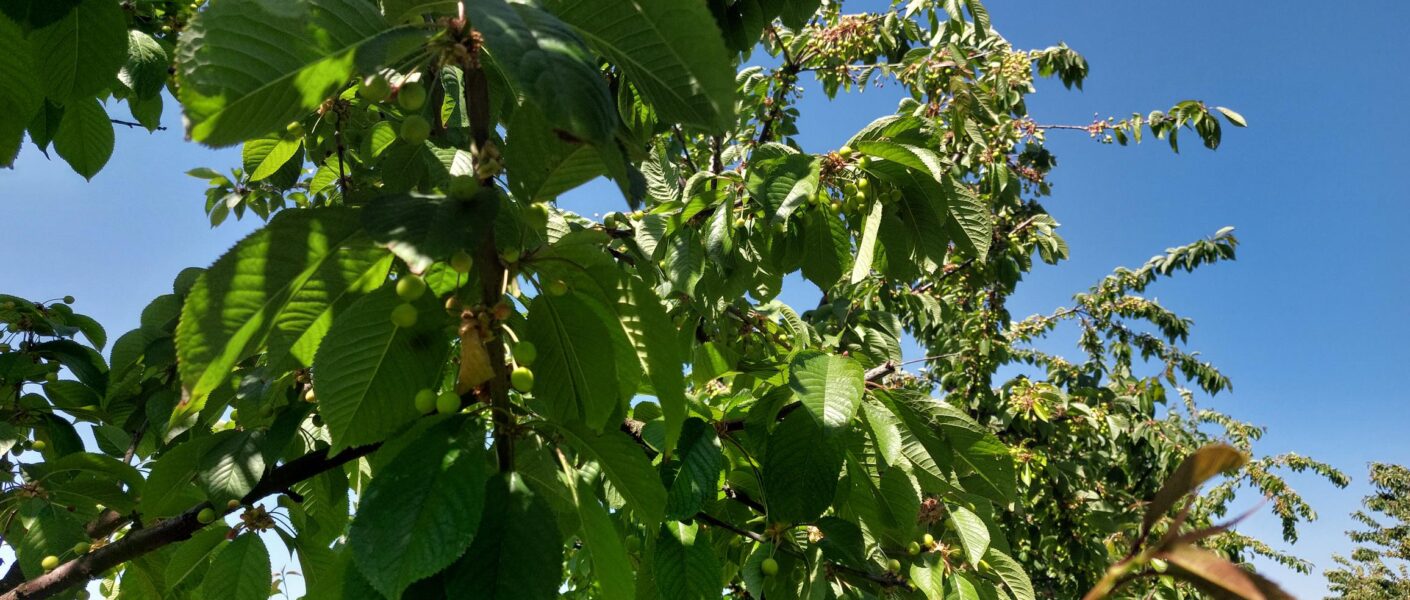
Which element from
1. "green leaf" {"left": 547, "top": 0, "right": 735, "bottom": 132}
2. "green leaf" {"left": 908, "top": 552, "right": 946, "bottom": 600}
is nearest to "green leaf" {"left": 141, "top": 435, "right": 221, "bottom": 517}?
"green leaf" {"left": 547, "top": 0, "right": 735, "bottom": 132}

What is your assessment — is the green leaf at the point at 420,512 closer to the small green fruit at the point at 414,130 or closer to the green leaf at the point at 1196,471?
the small green fruit at the point at 414,130

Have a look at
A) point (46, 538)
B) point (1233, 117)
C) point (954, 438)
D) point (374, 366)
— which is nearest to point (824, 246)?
point (954, 438)

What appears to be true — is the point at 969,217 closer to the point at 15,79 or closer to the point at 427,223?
the point at 427,223

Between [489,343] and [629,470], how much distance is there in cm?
28

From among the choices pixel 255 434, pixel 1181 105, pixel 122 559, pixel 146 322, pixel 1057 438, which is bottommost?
pixel 122 559

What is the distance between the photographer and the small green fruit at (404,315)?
94 cm

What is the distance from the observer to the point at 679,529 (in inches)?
60.8

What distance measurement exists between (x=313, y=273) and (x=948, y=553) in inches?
68.3

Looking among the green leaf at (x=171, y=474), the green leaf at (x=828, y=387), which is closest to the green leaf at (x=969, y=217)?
the green leaf at (x=828, y=387)

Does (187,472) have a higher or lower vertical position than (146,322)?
lower

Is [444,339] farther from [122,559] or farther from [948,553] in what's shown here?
[948,553]

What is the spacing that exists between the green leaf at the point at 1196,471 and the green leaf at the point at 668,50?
485 mm


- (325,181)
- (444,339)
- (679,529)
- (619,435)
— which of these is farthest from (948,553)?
(325,181)

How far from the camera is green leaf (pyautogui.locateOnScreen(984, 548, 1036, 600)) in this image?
2176mm
